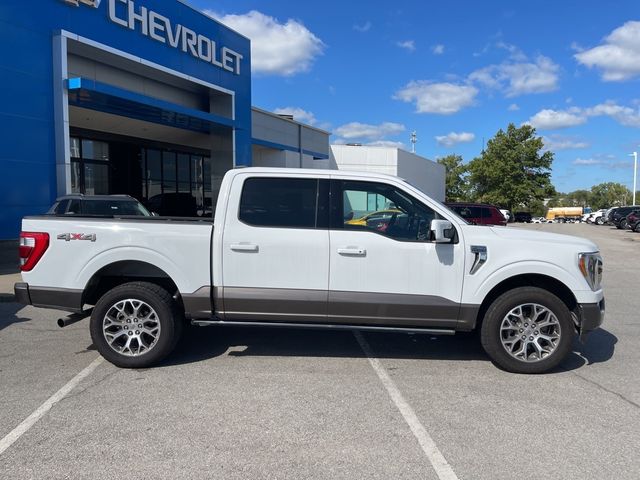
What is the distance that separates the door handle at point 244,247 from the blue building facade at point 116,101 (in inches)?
426

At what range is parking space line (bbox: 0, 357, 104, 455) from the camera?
3.52 metres

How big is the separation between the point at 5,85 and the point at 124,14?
15.9ft

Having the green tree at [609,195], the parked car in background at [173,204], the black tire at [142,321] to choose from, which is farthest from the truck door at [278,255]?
the green tree at [609,195]

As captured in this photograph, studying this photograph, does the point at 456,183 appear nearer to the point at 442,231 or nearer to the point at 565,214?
the point at 565,214

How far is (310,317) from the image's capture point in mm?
4973

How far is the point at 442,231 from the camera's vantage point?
4.67 m

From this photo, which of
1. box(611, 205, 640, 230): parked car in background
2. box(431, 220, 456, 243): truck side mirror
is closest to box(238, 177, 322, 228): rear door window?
box(431, 220, 456, 243): truck side mirror

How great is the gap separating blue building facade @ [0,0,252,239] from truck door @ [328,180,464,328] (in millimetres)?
11618

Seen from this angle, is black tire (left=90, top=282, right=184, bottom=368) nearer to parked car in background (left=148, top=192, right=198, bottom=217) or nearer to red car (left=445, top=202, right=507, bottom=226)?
red car (left=445, top=202, right=507, bottom=226)

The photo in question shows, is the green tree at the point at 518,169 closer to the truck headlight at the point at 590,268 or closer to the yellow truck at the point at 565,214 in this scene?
the yellow truck at the point at 565,214

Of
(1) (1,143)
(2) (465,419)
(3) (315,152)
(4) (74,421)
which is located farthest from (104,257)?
(3) (315,152)

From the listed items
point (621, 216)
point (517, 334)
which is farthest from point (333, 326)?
point (621, 216)

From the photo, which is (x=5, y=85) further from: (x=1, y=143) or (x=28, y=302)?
(x=28, y=302)

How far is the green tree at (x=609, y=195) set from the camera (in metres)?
147
